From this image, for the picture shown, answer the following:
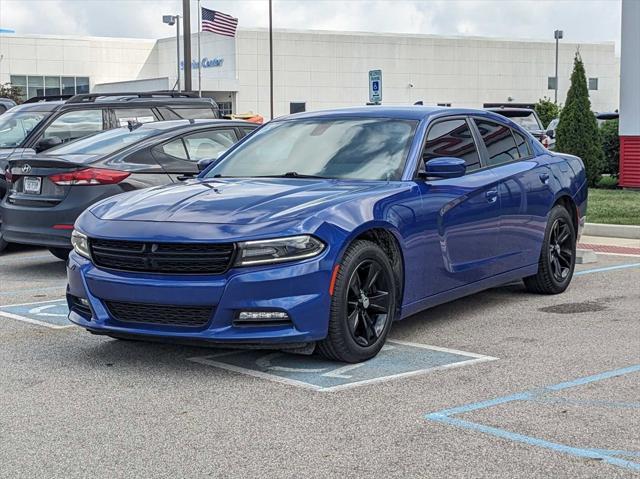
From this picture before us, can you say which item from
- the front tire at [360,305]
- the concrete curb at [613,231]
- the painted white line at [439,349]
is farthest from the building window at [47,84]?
the front tire at [360,305]

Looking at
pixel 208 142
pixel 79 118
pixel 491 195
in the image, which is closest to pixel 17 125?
pixel 79 118

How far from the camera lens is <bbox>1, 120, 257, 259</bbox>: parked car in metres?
10.1

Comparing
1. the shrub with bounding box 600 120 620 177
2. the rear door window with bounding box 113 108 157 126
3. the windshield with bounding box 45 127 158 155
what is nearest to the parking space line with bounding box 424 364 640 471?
the windshield with bounding box 45 127 158 155

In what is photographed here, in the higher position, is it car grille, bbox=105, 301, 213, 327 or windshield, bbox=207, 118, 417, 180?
windshield, bbox=207, 118, 417, 180

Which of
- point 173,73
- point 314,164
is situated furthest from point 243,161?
point 173,73

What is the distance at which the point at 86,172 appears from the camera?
10148 millimetres

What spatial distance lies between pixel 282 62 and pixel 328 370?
76033 mm

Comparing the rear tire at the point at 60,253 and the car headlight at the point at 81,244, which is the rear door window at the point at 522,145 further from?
the rear tire at the point at 60,253

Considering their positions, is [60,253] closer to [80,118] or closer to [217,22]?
[80,118]

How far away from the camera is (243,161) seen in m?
7.66

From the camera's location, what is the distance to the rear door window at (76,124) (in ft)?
43.8

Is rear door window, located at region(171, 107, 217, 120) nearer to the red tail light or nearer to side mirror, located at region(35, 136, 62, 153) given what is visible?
side mirror, located at region(35, 136, 62, 153)

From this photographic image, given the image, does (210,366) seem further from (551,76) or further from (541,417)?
(551,76)

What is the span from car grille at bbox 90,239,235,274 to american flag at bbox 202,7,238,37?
41786 millimetres
